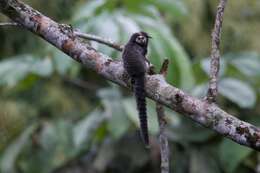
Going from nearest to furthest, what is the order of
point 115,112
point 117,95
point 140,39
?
point 140,39, point 115,112, point 117,95

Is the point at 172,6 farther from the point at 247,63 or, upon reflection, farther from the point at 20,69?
the point at 20,69

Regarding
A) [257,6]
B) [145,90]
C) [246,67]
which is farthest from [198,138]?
[145,90]

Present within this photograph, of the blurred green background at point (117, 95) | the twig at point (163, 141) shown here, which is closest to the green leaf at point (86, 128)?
the blurred green background at point (117, 95)

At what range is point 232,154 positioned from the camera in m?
2.37

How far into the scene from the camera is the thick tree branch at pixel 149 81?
3.96ft

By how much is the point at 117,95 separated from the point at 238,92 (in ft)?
1.65

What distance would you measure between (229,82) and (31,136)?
0.88 m

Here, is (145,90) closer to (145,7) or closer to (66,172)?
(145,7)

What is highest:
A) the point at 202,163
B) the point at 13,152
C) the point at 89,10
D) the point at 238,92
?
the point at 89,10

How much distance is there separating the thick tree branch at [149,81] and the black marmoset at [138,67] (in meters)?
0.02

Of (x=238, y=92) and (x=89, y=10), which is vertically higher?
(x=89, y=10)

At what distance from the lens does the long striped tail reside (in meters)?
1.21

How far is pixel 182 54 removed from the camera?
7.66ft

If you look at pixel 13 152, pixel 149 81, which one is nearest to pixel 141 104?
pixel 149 81
